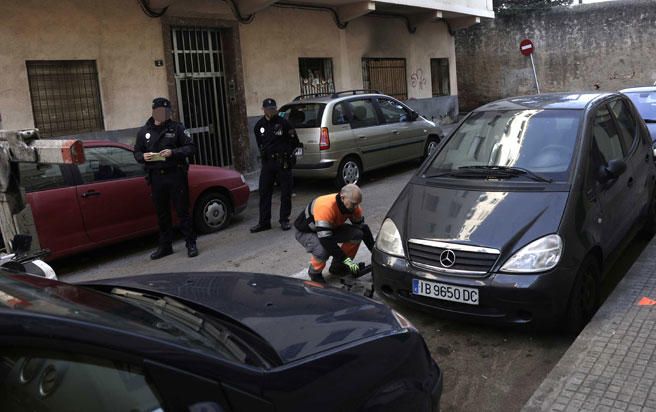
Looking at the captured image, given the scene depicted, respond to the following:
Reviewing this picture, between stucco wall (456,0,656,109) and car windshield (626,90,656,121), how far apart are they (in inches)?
541

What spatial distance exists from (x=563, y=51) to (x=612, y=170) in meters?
19.9

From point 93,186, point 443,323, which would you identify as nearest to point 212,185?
point 93,186

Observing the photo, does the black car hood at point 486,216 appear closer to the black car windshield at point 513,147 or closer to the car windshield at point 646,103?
the black car windshield at point 513,147

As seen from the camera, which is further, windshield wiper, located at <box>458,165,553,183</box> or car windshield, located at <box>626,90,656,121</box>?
car windshield, located at <box>626,90,656,121</box>

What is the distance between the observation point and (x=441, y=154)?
5.23 meters

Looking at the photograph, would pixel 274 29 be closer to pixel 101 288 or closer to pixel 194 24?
pixel 194 24

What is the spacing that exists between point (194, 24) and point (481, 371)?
9396mm

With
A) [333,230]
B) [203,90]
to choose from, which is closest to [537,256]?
[333,230]

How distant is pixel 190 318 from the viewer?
7.35ft

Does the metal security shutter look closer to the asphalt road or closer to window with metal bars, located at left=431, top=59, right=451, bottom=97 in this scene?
the asphalt road

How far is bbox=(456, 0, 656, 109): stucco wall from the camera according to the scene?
69.6ft

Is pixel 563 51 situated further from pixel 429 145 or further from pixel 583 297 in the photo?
pixel 583 297

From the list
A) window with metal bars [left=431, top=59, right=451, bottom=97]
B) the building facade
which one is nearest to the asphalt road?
the building facade

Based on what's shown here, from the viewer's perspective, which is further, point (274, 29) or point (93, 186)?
point (274, 29)
